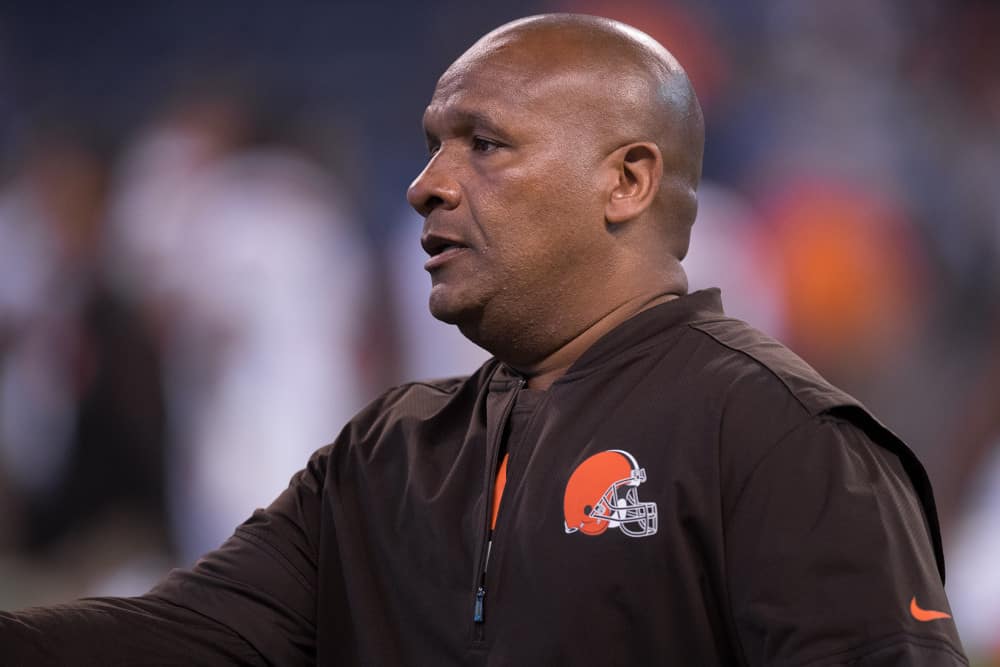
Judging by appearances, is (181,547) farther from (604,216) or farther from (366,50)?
(604,216)

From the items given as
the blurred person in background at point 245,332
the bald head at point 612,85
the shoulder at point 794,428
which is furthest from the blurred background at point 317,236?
the shoulder at point 794,428

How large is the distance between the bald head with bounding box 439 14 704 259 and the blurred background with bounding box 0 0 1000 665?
1.49m

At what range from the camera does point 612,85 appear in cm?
148

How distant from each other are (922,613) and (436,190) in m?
0.73

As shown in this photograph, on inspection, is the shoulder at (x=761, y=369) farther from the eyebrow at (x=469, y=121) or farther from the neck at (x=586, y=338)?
the eyebrow at (x=469, y=121)

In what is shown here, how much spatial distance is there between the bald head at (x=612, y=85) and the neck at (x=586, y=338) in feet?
0.30

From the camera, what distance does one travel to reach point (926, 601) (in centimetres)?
111

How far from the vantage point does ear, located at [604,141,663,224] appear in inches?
58.2

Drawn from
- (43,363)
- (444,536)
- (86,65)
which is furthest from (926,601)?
(86,65)

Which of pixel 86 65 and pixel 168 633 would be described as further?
pixel 86 65

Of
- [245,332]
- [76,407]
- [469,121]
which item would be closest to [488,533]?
[469,121]

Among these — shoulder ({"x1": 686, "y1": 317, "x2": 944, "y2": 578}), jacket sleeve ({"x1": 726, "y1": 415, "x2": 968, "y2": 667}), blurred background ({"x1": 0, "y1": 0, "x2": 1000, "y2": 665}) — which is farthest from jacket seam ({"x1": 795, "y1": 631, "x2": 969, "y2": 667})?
blurred background ({"x1": 0, "y1": 0, "x2": 1000, "y2": 665})

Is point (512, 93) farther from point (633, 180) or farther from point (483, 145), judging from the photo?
point (633, 180)

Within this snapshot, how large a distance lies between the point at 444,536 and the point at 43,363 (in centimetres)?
203
